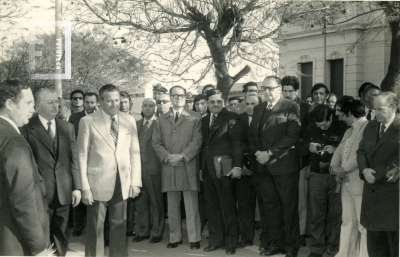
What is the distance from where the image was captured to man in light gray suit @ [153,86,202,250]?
5492 mm

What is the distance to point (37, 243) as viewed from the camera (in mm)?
3035

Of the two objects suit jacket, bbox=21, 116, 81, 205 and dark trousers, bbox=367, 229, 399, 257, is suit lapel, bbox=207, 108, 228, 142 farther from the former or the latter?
dark trousers, bbox=367, 229, 399, 257

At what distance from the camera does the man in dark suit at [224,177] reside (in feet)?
17.4

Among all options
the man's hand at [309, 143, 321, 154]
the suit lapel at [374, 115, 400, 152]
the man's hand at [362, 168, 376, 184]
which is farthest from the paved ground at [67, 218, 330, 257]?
the suit lapel at [374, 115, 400, 152]

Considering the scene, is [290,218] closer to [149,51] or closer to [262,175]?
[262,175]

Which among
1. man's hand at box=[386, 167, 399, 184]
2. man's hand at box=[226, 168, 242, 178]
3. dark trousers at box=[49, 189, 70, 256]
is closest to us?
man's hand at box=[386, 167, 399, 184]

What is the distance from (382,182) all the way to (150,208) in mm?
2988

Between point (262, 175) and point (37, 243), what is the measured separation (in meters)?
2.84

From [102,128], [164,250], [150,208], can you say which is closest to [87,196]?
[102,128]

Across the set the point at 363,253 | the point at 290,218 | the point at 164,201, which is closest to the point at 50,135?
the point at 164,201

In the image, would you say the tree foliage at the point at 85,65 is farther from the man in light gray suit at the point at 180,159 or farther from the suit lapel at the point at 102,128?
the suit lapel at the point at 102,128

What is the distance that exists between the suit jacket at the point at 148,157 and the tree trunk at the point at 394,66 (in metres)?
2.81

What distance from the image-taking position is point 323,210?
5.06 m

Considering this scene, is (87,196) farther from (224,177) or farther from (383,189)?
(383,189)
